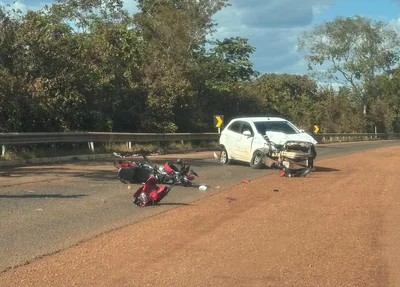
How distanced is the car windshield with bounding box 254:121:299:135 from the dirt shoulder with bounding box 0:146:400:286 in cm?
662

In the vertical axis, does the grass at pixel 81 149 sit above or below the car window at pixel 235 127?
below

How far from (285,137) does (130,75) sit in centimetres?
1400

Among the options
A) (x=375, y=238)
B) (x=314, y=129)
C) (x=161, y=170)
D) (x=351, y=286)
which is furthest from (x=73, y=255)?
(x=314, y=129)

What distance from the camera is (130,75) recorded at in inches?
1131

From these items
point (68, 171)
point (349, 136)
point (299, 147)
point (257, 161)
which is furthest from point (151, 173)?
point (349, 136)

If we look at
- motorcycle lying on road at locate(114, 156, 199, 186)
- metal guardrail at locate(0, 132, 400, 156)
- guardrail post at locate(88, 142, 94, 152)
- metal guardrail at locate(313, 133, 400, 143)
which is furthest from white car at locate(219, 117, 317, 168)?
metal guardrail at locate(313, 133, 400, 143)

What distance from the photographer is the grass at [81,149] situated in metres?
18.1

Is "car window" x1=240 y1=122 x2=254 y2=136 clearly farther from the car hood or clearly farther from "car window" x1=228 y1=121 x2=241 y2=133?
the car hood

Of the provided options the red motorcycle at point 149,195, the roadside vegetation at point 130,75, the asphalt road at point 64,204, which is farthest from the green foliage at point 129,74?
the red motorcycle at point 149,195

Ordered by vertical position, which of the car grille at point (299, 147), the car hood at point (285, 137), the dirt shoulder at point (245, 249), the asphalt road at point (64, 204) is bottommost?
the dirt shoulder at point (245, 249)

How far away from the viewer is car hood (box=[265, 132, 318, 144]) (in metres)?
16.4

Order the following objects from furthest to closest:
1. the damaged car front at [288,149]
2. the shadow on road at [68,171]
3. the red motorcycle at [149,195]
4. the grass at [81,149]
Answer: the grass at [81,149] < the damaged car front at [288,149] < the shadow on road at [68,171] < the red motorcycle at [149,195]

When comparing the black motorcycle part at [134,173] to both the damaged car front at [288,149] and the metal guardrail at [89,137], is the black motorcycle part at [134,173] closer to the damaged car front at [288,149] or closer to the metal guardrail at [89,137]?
the damaged car front at [288,149]

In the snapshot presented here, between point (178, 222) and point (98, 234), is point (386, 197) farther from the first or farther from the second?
point (98, 234)
